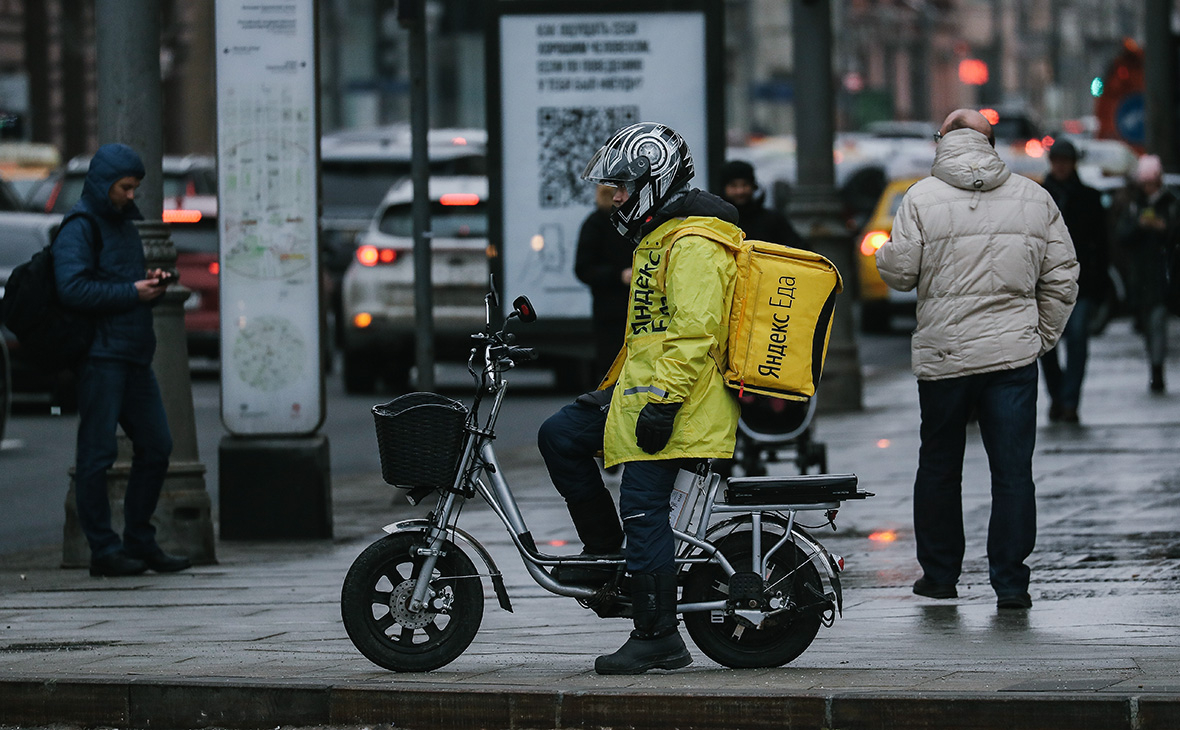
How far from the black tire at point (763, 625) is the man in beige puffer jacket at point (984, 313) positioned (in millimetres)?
1314

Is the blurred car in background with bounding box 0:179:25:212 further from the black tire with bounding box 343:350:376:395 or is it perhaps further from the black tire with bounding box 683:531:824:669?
the black tire with bounding box 683:531:824:669

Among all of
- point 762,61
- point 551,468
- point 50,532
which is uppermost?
point 762,61

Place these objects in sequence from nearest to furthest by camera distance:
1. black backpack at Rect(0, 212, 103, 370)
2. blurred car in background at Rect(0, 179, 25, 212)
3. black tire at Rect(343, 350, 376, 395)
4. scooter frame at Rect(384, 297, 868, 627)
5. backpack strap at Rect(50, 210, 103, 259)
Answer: scooter frame at Rect(384, 297, 868, 627) < black backpack at Rect(0, 212, 103, 370) < backpack strap at Rect(50, 210, 103, 259) < black tire at Rect(343, 350, 376, 395) < blurred car in background at Rect(0, 179, 25, 212)

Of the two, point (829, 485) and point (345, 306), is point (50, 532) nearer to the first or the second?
point (829, 485)

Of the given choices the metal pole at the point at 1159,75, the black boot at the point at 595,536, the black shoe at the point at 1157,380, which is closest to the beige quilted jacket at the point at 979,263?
the black boot at the point at 595,536

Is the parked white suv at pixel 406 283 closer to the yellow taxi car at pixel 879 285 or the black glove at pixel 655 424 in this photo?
the yellow taxi car at pixel 879 285

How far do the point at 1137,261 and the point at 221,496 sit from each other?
9.36m

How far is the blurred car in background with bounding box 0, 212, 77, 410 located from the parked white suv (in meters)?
2.46

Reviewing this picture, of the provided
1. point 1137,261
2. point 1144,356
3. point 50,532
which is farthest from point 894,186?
point 50,532

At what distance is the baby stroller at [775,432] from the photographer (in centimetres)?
1114

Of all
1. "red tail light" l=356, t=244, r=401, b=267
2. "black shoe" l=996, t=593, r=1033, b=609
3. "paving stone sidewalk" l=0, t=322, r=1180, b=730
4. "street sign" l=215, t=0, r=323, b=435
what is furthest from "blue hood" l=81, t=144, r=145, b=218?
"red tail light" l=356, t=244, r=401, b=267

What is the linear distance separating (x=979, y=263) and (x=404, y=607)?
2.50 meters

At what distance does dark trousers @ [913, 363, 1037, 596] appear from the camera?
791cm

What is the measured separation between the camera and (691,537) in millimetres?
6723
